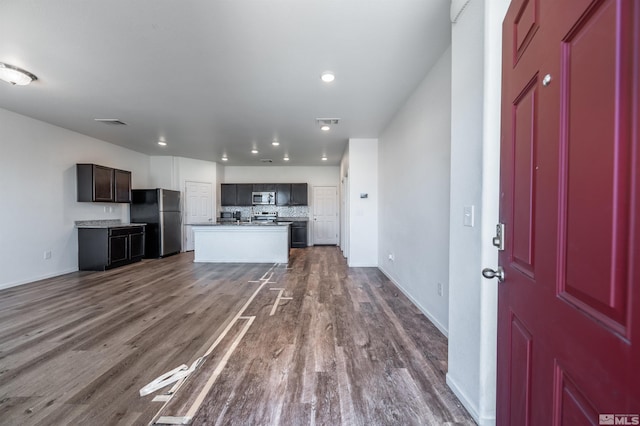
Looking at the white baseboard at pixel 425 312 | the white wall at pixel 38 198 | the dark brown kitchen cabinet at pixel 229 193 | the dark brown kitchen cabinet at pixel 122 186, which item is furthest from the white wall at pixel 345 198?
the white wall at pixel 38 198

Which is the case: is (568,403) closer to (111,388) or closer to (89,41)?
(111,388)

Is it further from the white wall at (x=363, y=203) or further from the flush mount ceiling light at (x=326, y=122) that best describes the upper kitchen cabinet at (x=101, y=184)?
the white wall at (x=363, y=203)

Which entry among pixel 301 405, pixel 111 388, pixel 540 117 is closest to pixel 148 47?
pixel 111 388

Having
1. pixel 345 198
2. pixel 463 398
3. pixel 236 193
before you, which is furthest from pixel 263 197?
pixel 463 398

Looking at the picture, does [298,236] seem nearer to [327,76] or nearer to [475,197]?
[327,76]

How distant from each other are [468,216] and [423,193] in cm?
145

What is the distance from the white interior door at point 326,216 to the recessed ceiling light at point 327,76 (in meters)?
5.91

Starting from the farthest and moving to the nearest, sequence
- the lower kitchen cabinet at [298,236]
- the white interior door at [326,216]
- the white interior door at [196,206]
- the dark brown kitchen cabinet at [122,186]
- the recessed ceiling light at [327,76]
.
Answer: the white interior door at [326,216], the lower kitchen cabinet at [298,236], the white interior door at [196,206], the dark brown kitchen cabinet at [122,186], the recessed ceiling light at [327,76]

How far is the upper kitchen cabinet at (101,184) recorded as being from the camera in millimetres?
4992

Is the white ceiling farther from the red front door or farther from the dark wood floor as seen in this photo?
the dark wood floor

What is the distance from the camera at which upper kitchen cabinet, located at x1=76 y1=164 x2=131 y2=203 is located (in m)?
4.99

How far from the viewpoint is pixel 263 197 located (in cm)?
844

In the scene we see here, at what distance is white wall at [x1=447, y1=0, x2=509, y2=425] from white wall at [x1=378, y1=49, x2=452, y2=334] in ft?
2.55

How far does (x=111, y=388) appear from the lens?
175 cm
